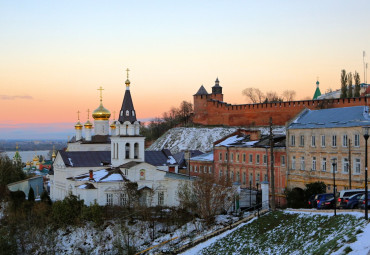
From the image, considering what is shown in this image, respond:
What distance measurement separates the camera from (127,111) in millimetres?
50219

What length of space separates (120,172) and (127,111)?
6.48 m

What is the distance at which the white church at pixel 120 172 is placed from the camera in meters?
45.0

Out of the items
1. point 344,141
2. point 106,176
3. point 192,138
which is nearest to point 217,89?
point 192,138

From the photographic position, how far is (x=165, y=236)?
3791 centimetres

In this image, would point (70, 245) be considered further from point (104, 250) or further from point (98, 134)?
point (98, 134)

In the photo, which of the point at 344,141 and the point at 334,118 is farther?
the point at 334,118

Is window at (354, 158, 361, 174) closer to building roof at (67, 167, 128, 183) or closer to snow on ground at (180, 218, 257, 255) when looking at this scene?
snow on ground at (180, 218, 257, 255)

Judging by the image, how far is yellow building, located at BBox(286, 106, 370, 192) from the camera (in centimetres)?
3578

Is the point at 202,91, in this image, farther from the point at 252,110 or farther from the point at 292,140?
the point at 292,140

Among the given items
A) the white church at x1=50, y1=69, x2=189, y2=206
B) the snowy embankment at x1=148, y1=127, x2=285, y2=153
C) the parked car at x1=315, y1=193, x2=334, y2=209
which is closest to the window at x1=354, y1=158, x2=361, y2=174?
the parked car at x1=315, y1=193, x2=334, y2=209

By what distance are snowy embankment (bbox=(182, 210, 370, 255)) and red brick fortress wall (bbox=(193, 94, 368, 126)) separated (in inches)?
1725

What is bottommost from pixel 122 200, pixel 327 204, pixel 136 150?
pixel 122 200

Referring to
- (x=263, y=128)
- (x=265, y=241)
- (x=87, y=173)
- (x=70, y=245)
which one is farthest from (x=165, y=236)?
(x=263, y=128)

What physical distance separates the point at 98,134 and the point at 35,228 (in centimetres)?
2377
